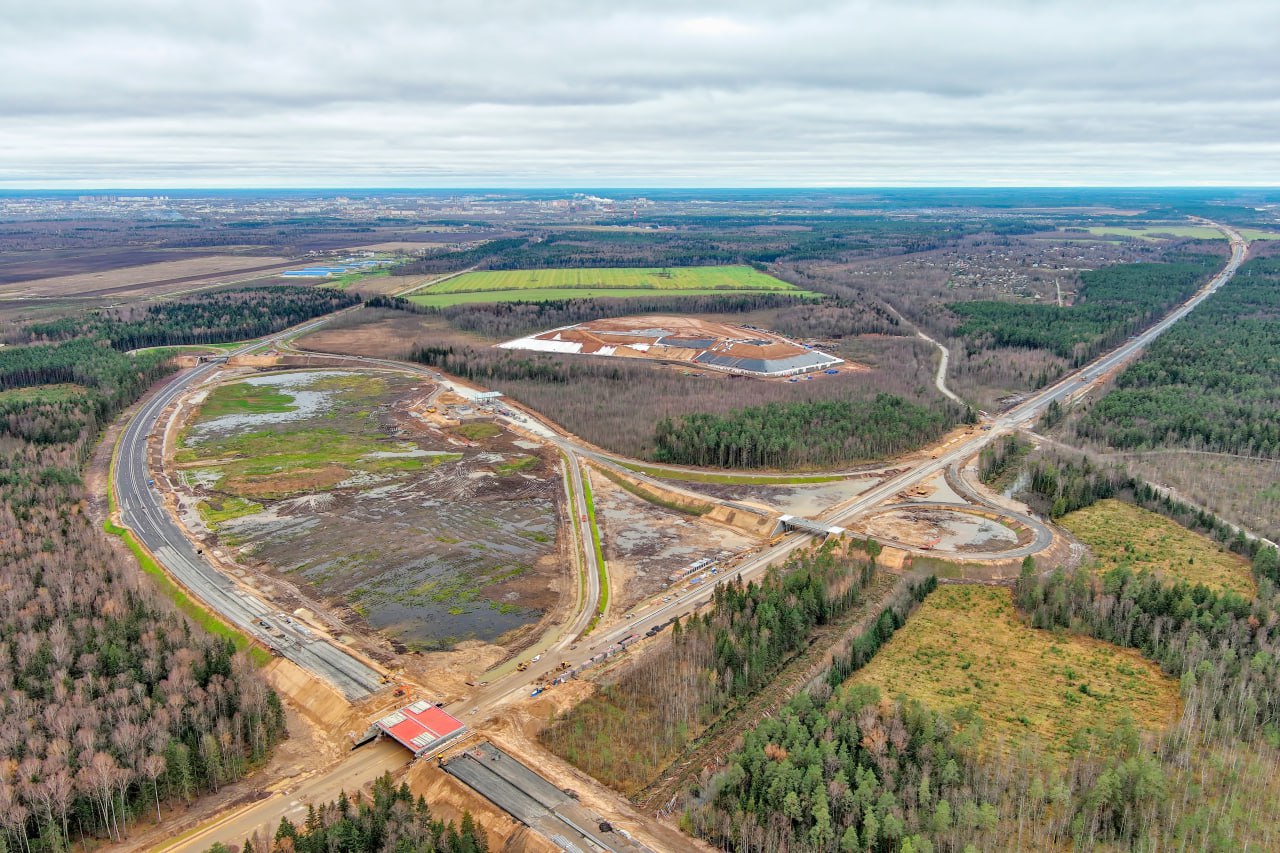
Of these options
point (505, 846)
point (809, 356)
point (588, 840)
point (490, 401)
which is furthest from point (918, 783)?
point (809, 356)

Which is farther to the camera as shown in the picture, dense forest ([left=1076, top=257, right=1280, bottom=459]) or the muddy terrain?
dense forest ([left=1076, top=257, right=1280, bottom=459])

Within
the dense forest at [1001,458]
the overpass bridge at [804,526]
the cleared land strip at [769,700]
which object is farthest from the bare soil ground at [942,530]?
the dense forest at [1001,458]

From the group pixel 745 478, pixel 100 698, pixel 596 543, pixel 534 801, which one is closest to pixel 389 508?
pixel 596 543

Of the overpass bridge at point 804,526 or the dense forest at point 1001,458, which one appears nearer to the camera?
the overpass bridge at point 804,526

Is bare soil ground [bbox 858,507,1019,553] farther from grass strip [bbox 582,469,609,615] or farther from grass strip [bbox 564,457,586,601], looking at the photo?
grass strip [bbox 564,457,586,601]

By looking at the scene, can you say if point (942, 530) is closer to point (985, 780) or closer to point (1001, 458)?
point (1001, 458)

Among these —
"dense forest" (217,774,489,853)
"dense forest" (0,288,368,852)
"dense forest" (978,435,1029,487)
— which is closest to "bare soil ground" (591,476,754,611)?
"dense forest" (217,774,489,853)

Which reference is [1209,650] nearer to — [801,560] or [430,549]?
[801,560]

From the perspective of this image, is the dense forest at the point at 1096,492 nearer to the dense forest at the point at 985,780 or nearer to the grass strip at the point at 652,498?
the dense forest at the point at 985,780
